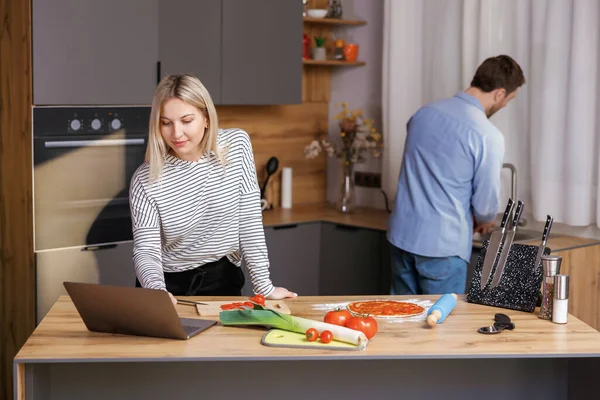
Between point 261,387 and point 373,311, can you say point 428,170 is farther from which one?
point 261,387

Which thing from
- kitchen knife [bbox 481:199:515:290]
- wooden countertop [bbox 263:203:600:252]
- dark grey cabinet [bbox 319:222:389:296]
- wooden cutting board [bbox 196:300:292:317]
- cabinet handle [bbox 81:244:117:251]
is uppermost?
kitchen knife [bbox 481:199:515:290]

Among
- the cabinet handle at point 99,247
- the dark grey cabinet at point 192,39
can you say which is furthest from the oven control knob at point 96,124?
the cabinet handle at point 99,247

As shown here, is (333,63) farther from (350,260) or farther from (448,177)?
(448,177)

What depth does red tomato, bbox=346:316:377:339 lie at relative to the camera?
2477mm

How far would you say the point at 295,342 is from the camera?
244 centimetres

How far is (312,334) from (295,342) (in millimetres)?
49

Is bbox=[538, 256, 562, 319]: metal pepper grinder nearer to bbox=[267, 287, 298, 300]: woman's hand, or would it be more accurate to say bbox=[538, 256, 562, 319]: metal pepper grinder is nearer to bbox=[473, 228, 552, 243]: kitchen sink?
bbox=[267, 287, 298, 300]: woman's hand

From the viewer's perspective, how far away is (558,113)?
4.39m

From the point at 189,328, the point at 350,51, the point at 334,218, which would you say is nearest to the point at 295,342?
the point at 189,328

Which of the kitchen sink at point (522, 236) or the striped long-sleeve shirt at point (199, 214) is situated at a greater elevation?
the striped long-sleeve shirt at point (199, 214)

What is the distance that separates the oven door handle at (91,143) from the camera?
4066mm

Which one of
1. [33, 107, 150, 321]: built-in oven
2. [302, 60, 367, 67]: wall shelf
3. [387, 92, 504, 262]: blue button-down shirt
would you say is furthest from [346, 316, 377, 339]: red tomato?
[302, 60, 367, 67]: wall shelf

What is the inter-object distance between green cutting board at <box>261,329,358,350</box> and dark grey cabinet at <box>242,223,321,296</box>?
2145 millimetres

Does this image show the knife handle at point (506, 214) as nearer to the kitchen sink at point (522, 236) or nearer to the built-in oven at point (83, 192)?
the kitchen sink at point (522, 236)
